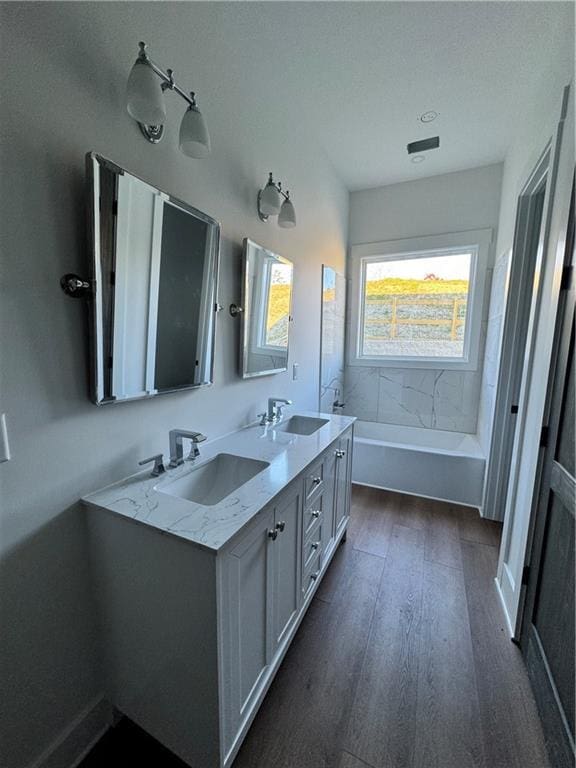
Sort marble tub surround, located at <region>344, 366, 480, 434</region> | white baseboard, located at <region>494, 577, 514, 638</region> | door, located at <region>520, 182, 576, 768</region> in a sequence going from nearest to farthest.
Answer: door, located at <region>520, 182, 576, 768</region>, white baseboard, located at <region>494, 577, 514, 638</region>, marble tub surround, located at <region>344, 366, 480, 434</region>

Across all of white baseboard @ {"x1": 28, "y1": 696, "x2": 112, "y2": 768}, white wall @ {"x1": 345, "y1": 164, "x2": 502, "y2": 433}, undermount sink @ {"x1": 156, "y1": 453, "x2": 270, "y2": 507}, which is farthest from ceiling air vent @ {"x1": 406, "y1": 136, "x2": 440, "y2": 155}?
white baseboard @ {"x1": 28, "y1": 696, "x2": 112, "y2": 768}

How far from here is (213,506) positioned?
980 millimetres

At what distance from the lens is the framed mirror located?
0.98 m

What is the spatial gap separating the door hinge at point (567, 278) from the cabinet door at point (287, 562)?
134 cm

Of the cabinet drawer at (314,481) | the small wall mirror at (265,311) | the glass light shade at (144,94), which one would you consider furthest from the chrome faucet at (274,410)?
the glass light shade at (144,94)

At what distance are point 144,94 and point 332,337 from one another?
2.41 metres

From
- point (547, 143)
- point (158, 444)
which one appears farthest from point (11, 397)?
point (547, 143)

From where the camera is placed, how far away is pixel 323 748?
1.07 m

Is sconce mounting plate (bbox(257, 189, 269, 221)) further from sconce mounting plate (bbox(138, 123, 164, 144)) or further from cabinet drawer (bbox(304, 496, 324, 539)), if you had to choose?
cabinet drawer (bbox(304, 496, 324, 539))

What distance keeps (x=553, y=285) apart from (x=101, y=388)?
1827 mm

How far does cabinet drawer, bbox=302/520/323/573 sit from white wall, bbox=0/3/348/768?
0.80 meters

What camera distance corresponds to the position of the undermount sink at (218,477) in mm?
1299

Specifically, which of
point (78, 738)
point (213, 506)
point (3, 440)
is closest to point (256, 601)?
point (213, 506)

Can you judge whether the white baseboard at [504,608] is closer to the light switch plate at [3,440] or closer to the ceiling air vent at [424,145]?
the light switch plate at [3,440]
